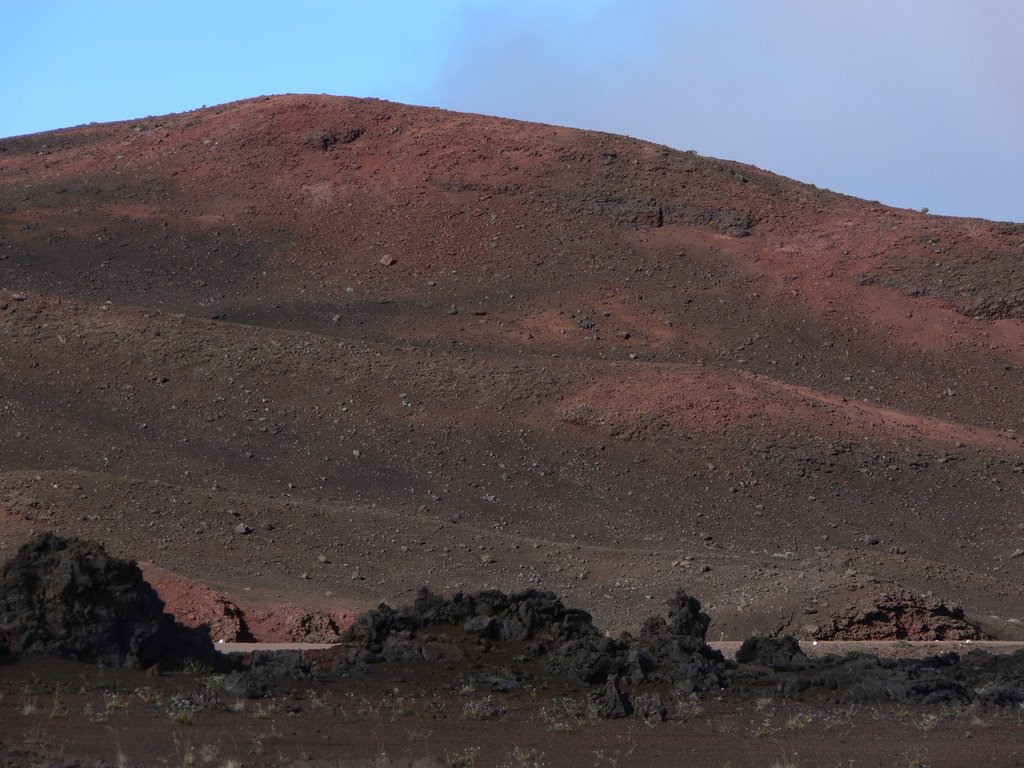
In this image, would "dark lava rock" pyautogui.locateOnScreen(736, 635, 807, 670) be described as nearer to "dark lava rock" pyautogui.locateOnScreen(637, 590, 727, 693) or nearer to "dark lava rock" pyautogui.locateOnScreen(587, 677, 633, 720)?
"dark lava rock" pyautogui.locateOnScreen(637, 590, 727, 693)

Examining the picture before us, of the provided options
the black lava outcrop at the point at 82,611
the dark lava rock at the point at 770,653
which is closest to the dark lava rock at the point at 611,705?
the dark lava rock at the point at 770,653

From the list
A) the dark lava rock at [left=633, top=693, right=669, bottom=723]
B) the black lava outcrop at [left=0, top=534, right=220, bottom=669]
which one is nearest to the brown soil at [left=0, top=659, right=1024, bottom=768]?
the dark lava rock at [left=633, top=693, right=669, bottom=723]

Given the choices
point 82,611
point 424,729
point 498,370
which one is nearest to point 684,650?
point 424,729

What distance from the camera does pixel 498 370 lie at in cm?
2847

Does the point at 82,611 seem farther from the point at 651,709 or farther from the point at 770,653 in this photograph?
the point at 770,653

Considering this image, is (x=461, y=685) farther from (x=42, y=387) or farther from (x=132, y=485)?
(x=42, y=387)

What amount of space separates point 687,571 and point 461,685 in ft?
32.5

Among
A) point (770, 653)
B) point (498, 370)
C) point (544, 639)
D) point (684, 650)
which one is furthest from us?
point (498, 370)

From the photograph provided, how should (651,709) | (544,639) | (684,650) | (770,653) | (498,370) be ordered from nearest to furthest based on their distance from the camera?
(651,709) → (684,650) → (544,639) → (770,653) → (498,370)

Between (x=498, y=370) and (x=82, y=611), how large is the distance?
58.1ft

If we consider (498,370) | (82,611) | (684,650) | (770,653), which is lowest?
(770,653)

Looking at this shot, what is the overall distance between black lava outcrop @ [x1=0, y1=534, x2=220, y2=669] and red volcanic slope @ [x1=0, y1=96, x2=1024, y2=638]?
23.2 feet

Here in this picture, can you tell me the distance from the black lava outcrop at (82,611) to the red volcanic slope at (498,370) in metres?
7.06

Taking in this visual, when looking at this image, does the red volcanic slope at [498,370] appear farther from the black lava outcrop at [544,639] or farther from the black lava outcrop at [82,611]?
the black lava outcrop at [82,611]
